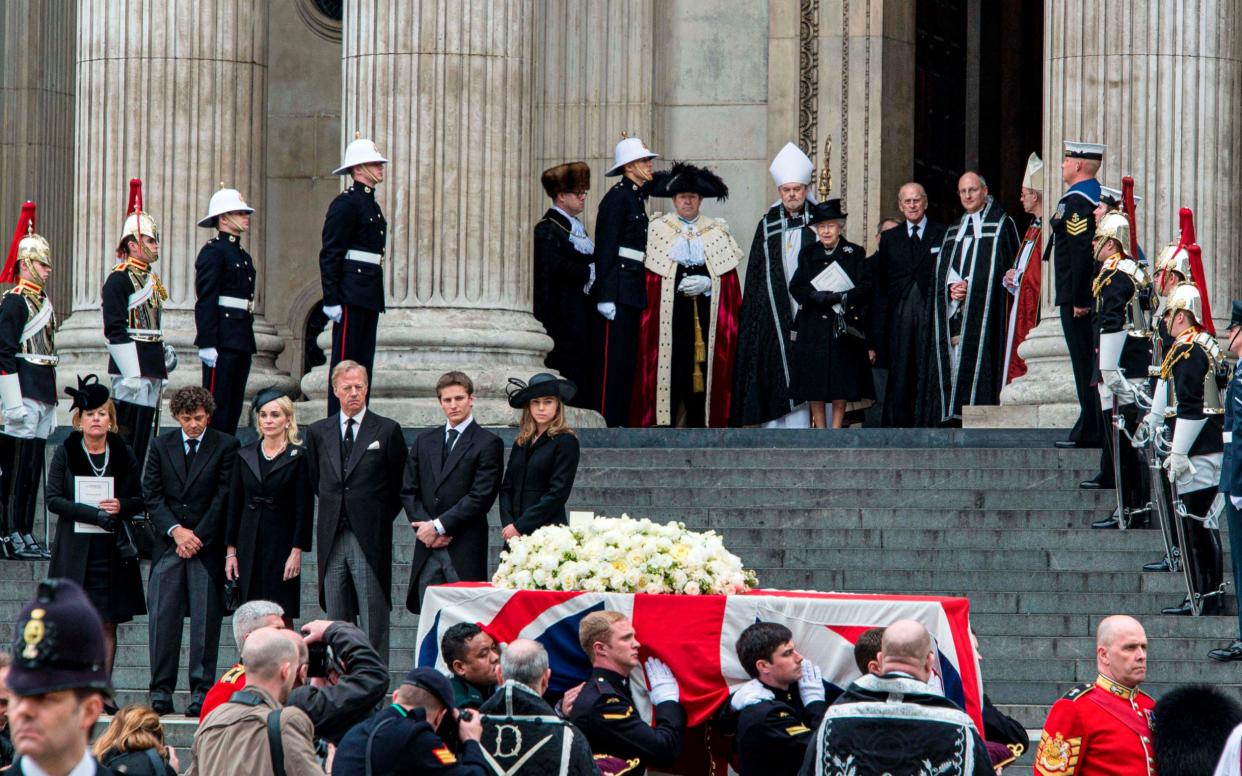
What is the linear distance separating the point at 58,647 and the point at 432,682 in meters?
2.57

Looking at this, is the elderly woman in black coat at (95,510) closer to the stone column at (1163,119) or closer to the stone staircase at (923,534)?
the stone staircase at (923,534)

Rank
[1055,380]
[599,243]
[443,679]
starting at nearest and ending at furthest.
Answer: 1. [443,679]
2. [1055,380]
3. [599,243]

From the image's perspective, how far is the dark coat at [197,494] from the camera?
42.3 ft

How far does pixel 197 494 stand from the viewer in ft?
42.4

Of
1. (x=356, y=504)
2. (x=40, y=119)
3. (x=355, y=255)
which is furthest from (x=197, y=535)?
(x=40, y=119)

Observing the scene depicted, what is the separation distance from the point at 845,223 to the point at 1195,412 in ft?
26.8

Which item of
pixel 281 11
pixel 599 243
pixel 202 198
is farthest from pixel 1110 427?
pixel 281 11

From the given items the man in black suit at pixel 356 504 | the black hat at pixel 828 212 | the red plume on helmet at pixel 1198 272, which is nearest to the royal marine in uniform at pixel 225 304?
the man in black suit at pixel 356 504

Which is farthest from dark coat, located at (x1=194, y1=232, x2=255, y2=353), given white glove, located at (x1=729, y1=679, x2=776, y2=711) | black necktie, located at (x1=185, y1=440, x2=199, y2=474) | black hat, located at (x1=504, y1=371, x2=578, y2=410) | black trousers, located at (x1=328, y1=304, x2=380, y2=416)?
white glove, located at (x1=729, y1=679, x2=776, y2=711)

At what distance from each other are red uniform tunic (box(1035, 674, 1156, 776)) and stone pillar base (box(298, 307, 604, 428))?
29.1 feet

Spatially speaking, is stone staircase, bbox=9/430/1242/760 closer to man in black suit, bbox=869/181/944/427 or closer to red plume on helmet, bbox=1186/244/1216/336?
red plume on helmet, bbox=1186/244/1216/336

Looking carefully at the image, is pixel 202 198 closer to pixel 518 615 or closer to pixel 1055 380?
pixel 1055 380

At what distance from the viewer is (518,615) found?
10.3 metres

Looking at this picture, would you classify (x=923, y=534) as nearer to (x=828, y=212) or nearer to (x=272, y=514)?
(x=272, y=514)
